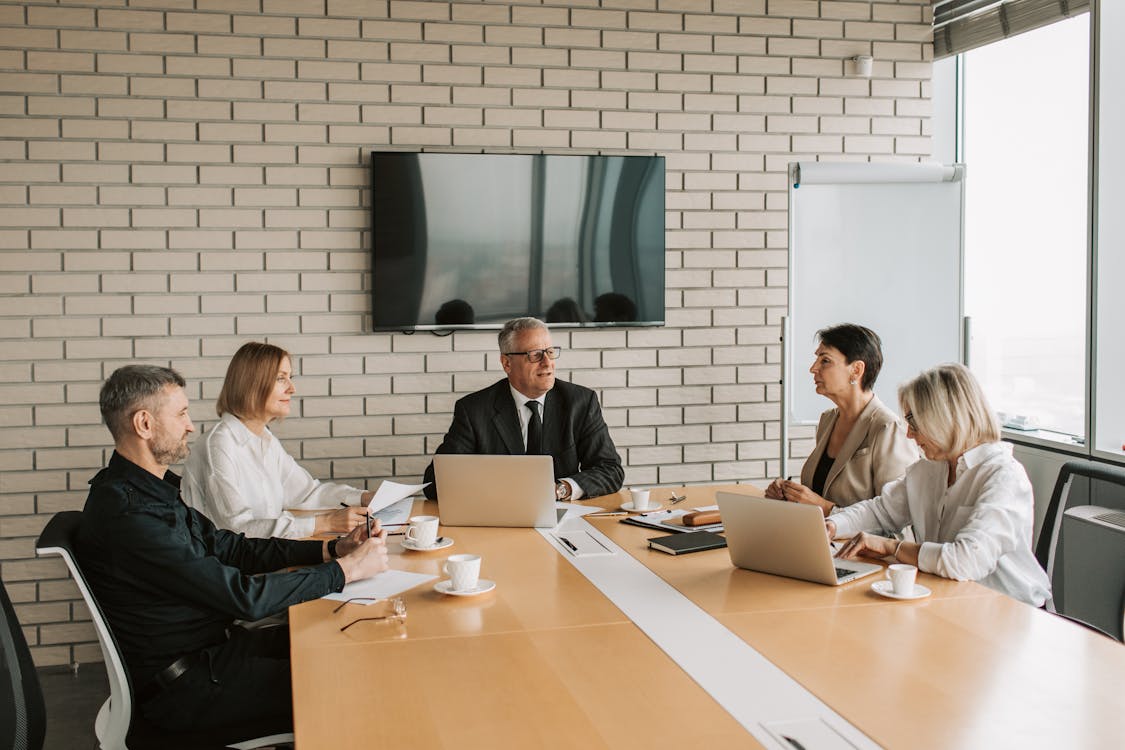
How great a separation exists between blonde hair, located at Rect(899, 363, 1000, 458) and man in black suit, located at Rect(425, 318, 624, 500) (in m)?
1.31

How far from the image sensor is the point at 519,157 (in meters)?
4.50

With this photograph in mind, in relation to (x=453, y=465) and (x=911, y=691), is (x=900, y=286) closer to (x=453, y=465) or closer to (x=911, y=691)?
(x=453, y=465)

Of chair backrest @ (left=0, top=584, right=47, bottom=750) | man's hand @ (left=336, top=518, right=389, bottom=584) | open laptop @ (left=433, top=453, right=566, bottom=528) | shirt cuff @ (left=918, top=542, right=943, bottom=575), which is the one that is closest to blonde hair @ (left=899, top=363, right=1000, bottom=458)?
shirt cuff @ (left=918, top=542, right=943, bottom=575)

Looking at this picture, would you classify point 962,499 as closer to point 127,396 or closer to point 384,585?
point 384,585

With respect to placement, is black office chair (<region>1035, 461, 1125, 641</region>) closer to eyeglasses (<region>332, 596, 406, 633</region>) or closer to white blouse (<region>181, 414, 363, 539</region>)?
eyeglasses (<region>332, 596, 406, 633</region>)

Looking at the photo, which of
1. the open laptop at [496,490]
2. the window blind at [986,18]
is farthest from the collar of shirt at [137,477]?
the window blind at [986,18]

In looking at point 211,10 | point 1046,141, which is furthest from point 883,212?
point 211,10

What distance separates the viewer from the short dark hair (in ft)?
11.9

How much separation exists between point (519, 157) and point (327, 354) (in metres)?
1.21

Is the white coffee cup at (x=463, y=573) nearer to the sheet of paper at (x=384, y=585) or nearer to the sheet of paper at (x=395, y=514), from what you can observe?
the sheet of paper at (x=384, y=585)

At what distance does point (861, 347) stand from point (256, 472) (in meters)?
2.14

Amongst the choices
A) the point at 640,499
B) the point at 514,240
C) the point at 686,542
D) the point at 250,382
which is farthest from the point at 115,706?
the point at 514,240

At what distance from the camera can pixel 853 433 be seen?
3.59 metres

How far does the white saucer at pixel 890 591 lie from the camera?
2334 mm
